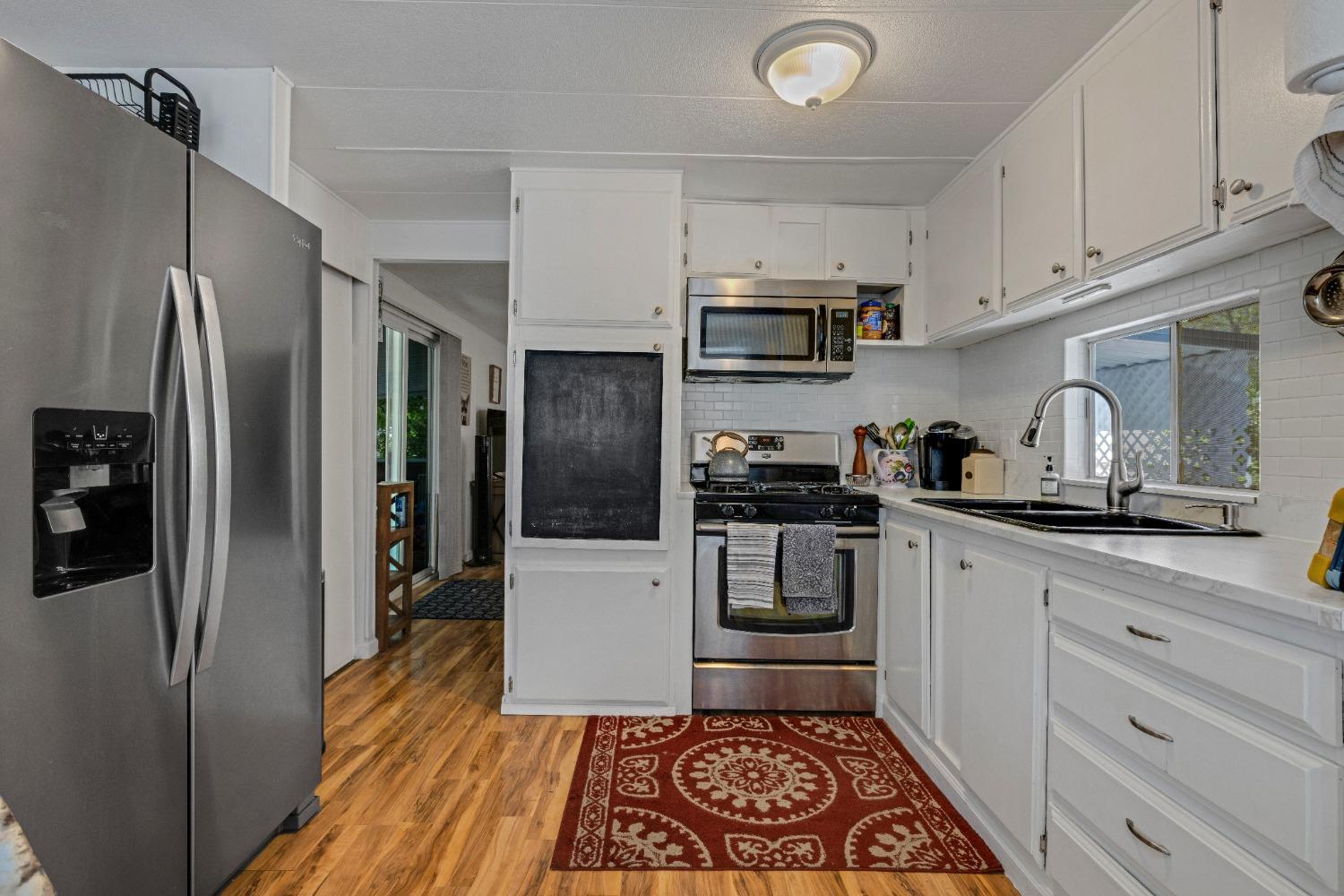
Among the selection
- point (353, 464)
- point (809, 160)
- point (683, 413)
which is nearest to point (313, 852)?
point (353, 464)

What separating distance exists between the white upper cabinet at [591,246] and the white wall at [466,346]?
170 centimetres

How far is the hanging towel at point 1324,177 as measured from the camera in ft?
3.70

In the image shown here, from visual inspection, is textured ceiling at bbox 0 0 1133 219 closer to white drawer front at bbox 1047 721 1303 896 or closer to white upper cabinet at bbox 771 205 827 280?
white upper cabinet at bbox 771 205 827 280

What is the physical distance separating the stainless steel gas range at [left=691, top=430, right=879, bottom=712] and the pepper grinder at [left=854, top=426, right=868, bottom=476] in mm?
562

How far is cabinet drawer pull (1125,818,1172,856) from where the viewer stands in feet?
3.96

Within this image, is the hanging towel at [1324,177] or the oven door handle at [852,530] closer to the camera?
the hanging towel at [1324,177]

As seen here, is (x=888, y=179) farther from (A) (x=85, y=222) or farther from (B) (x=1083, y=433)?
(A) (x=85, y=222)

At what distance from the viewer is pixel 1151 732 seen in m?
1.24

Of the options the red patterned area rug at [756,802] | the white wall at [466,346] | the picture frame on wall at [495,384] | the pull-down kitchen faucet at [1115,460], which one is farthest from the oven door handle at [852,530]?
the picture frame on wall at [495,384]

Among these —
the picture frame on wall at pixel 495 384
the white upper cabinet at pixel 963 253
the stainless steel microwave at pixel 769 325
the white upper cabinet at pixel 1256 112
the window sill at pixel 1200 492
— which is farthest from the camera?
the picture frame on wall at pixel 495 384

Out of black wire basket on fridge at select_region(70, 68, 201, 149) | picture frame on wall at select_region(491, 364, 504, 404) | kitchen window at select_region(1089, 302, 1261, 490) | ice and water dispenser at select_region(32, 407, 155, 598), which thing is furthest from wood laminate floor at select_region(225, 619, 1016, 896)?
picture frame on wall at select_region(491, 364, 504, 404)

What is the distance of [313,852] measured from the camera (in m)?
1.82

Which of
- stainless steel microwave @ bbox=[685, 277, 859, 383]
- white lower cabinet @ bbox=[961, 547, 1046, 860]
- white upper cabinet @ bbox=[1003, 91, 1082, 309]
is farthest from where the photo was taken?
stainless steel microwave @ bbox=[685, 277, 859, 383]

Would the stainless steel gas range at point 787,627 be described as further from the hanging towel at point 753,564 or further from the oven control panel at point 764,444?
the oven control panel at point 764,444
